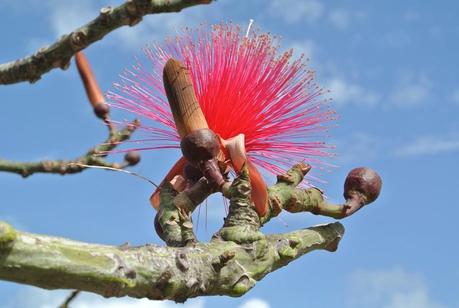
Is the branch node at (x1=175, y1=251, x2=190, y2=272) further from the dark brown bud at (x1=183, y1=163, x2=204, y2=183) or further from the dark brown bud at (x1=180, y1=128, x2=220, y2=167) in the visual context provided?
the dark brown bud at (x1=183, y1=163, x2=204, y2=183)

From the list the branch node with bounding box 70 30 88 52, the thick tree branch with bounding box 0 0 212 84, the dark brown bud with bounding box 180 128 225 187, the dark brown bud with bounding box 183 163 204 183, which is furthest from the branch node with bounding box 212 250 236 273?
the branch node with bounding box 70 30 88 52

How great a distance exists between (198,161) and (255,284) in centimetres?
47

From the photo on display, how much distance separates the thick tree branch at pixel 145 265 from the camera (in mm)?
1515

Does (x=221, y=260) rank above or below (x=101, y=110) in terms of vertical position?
below

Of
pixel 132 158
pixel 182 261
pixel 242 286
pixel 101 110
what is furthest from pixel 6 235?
pixel 132 158

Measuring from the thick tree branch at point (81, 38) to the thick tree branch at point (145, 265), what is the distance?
66cm

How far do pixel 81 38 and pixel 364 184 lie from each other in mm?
1123

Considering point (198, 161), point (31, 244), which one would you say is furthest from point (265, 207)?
point (31, 244)

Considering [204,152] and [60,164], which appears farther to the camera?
[60,164]

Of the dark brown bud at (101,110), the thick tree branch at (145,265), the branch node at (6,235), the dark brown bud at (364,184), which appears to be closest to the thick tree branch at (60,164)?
the dark brown bud at (101,110)

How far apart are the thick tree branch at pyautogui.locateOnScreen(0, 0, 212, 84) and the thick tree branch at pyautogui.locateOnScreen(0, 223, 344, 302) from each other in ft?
2.18

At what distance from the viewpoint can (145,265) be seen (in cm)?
179

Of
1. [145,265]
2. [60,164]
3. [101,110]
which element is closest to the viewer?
[145,265]

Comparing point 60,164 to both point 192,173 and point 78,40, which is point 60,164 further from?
point 78,40
